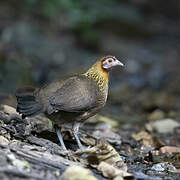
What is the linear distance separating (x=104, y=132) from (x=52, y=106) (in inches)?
68.6

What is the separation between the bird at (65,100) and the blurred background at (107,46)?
6.95ft

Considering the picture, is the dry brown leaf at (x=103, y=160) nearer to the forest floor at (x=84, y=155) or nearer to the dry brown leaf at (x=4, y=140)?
the forest floor at (x=84, y=155)

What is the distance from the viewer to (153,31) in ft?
58.2

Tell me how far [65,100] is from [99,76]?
0.96 metres

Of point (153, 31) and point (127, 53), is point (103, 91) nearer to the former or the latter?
point (127, 53)

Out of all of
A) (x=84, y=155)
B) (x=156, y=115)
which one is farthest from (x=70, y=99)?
(x=156, y=115)

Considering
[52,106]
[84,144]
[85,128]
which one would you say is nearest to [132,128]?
[85,128]

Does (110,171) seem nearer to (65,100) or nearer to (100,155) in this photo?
(100,155)

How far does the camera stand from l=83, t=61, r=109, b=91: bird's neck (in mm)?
6016

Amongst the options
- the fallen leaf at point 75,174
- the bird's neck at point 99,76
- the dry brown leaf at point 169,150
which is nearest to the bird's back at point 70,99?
the bird's neck at point 99,76

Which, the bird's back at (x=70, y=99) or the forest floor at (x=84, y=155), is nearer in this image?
the forest floor at (x=84, y=155)

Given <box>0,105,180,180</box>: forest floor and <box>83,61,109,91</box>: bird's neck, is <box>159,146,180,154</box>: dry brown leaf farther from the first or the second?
<box>83,61,109,91</box>: bird's neck

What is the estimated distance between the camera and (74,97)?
5.37 metres

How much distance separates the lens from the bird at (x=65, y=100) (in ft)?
17.2
